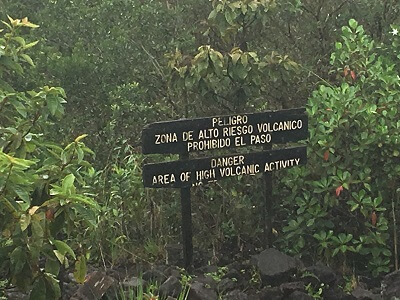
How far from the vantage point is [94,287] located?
16.5 feet

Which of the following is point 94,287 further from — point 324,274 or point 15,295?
point 324,274

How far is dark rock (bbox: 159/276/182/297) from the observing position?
5.10 meters

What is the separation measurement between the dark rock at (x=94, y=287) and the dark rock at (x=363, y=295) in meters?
1.76

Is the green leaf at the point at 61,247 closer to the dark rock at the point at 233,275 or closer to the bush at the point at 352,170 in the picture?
the dark rock at the point at 233,275

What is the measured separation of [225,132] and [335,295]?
149 centimetres

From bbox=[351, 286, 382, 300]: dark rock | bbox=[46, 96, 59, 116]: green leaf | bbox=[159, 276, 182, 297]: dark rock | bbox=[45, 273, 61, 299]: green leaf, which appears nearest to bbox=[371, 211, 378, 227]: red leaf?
bbox=[351, 286, 382, 300]: dark rock

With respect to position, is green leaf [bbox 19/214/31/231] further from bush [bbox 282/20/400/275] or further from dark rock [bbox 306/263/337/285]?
bush [bbox 282/20/400/275]

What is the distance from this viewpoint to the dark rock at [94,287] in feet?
16.4

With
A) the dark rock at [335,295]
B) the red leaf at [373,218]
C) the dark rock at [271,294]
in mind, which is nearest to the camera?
the dark rock at [271,294]

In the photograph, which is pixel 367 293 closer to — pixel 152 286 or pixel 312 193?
pixel 312 193

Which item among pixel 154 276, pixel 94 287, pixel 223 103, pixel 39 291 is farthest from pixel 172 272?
pixel 39 291

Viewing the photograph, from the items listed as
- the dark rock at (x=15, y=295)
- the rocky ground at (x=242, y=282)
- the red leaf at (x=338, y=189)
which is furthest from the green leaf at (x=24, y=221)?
the red leaf at (x=338, y=189)

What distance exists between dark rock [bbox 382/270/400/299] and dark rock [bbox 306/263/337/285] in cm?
46

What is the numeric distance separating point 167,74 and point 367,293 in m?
3.06
